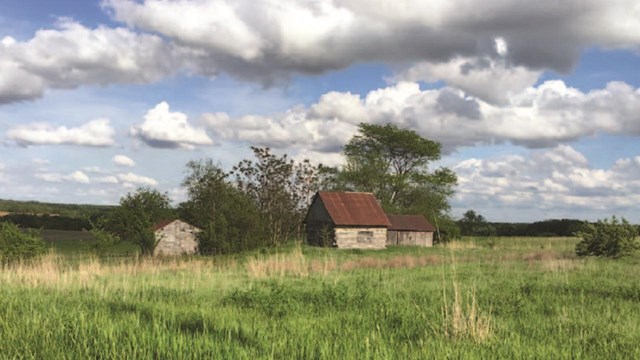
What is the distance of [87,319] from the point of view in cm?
749

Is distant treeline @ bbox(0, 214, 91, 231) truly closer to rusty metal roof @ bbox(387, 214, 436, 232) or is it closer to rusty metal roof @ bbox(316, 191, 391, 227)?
rusty metal roof @ bbox(316, 191, 391, 227)

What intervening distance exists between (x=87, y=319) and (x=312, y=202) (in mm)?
47170

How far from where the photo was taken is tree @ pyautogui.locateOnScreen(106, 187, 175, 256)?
40.0 meters

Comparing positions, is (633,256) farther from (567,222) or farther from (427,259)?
(567,222)

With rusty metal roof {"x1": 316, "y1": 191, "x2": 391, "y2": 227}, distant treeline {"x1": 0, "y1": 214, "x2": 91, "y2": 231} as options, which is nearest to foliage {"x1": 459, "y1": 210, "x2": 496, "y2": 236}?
rusty metal roof {"x1": 316, "y1": 191, "x2": 391, "y2": 227}

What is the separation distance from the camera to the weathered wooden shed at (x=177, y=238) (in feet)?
171

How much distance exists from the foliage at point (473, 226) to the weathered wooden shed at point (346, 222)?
3990 cm

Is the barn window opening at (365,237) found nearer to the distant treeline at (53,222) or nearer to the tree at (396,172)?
the tree at (396,172)

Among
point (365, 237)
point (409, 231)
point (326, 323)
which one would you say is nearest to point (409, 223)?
point (409, 231)

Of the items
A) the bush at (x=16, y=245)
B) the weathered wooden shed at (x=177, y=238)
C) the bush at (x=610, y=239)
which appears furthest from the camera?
the weathered wooden shed at (x=177, y=238)

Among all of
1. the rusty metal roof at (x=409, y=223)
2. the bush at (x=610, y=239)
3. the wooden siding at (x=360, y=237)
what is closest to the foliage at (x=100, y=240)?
the wooden siding at (x=360, y=237)

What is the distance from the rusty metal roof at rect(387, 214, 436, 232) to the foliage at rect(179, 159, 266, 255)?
713 inches

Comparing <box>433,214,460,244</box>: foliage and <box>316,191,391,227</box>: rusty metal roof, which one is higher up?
<box>316,191,391,227</box>: rusty metal roof

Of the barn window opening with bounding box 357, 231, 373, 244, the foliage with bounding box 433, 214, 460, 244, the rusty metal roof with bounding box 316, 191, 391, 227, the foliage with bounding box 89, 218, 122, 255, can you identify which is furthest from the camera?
the foliage with bounding box 433, 214, 460, 244
